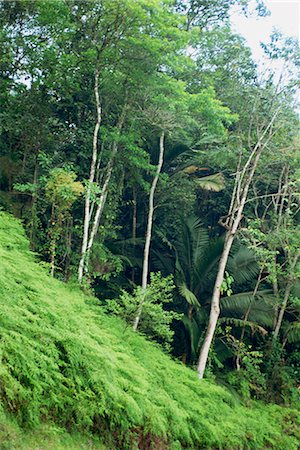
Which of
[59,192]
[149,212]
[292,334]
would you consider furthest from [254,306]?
[59,192]

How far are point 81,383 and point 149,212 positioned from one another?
18.8ft

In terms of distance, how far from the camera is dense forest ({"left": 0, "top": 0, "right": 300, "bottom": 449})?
650cm

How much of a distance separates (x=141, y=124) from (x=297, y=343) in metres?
6.65

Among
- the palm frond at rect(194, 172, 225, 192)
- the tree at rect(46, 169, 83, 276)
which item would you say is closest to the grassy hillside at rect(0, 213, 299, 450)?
the tree at rect(46, 169, 83, 276)

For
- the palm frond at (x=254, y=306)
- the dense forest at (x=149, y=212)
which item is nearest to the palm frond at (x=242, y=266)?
the dense forest at (x=149, y=212)

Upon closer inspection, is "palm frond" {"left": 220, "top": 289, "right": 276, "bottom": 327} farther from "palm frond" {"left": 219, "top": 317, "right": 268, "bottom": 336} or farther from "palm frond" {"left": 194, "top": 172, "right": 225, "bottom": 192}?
"palm frond" {"left": 194, "top": 172, "right": 225, "bottom": 192}

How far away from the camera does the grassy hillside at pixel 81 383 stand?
173 inches

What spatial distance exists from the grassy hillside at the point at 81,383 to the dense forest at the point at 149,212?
0.04m

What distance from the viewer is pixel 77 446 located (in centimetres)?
492

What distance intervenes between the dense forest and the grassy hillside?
0.12 feet

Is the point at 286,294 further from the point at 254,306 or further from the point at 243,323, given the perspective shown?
the point at 243,323

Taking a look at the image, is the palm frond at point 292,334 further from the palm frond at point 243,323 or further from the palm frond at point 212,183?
the palm frond at point 212,183

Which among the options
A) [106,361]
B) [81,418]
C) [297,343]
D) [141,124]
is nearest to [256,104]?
[141,124]

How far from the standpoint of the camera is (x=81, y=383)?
5102 mm
